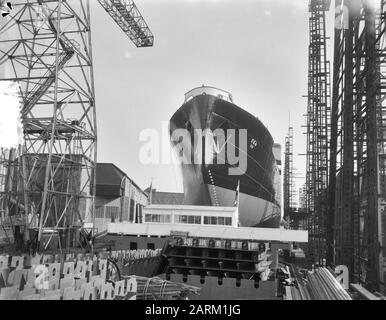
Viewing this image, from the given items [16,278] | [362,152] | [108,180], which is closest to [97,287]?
[16,278]

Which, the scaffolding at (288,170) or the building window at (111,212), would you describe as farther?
the scaffolding at (288,170)

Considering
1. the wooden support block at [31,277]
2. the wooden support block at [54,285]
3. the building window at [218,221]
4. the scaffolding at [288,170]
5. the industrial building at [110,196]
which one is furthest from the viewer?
the scaffolding at [288,170]

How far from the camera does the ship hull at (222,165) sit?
94.5 ft

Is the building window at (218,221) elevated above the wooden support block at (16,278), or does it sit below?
above

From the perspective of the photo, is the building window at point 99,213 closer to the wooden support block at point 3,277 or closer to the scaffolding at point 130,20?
the scaffolding at point 130,20

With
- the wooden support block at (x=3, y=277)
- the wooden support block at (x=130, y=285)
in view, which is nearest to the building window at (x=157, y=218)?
the wooden support block at (x=130, y=285)

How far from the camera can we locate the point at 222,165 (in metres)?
28.7

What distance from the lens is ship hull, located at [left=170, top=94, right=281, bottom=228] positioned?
28.8m

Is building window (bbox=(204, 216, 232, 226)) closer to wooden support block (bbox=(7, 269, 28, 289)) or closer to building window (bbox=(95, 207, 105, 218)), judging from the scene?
building window (bbox=(95, 207, 105, 218))

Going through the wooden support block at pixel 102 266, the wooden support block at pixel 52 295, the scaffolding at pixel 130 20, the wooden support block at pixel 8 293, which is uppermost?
the scaffolding at pixel 130 20

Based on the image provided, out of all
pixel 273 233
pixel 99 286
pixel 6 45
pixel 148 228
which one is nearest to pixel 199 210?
pixel 148 228

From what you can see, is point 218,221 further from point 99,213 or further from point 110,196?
point 99,213

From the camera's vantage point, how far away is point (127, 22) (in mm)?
30047

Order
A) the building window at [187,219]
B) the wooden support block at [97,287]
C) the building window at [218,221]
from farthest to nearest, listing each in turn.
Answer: the building window at [187,219] < the building window at [218,221] < the wooden support block at [97,287]
